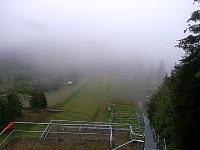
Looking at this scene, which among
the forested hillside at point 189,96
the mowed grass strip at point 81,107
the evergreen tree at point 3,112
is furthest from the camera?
the mowed grass strip at point 81,107

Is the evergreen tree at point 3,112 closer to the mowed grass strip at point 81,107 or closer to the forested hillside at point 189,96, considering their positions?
the mowed grass strip at point 81,107

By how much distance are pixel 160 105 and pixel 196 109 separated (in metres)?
15.4

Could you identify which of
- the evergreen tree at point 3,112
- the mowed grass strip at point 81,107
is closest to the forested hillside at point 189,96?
the evergreen tree at point 3,112

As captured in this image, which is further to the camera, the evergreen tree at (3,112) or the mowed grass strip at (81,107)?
the mowed grass strip at (81,107)

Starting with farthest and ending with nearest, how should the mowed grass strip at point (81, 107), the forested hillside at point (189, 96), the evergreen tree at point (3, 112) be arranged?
the mowed grass strip at point (81, 107)
the evergreen tree at point (3, 112)
the forested hillside at point (189, 96)

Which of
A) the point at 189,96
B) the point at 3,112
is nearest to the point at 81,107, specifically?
the point at 3,112

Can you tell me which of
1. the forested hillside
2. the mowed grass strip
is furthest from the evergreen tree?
the forested hillside

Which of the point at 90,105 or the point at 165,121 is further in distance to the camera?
the point at 90,105

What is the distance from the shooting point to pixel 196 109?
2530cm

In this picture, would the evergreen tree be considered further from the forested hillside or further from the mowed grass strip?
the forested hillside

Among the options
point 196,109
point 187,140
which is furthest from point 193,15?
point 187,140

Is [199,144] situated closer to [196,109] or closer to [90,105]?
[196,109]

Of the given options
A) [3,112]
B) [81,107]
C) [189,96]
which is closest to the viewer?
[189,96]

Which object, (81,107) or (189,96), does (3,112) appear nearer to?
(81,107)
